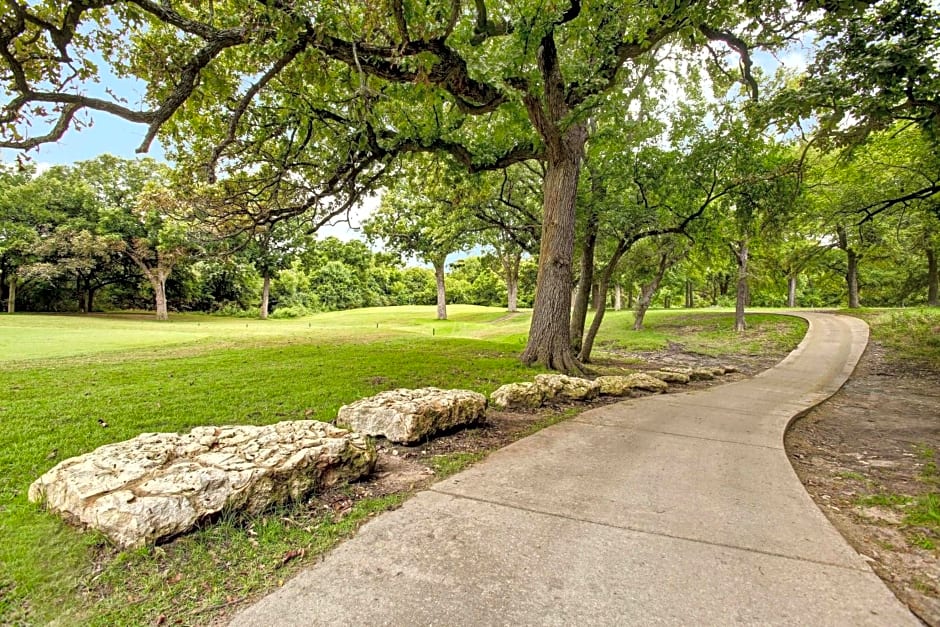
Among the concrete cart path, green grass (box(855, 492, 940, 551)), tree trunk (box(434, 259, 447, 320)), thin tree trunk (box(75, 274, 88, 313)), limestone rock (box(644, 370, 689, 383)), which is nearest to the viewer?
the concrete cart path

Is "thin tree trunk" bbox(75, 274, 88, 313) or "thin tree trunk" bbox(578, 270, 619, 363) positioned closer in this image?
"thin tree trunk" bbox(578, 270, 619, 363)

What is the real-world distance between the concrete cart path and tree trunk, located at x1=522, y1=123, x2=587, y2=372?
4396 mm

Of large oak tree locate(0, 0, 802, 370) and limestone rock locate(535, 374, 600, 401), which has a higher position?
large oak tree locate(0, 0, 802, 370)

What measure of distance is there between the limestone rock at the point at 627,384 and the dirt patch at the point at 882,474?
2172mm

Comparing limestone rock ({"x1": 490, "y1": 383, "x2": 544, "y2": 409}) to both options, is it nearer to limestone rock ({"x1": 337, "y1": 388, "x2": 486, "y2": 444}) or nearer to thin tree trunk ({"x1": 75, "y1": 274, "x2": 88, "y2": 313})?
limestone rock ({"x1": 337, "y1": 388, "x2": 486, "y2": 444})

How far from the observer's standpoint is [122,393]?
218 inches

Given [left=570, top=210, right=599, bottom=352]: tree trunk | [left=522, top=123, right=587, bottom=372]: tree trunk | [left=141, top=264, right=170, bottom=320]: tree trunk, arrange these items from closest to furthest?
[left=522, top=123, right=587, bottom=372]: tree trunk, [left=570, top=210, right=599, bottom=352]: tree trunk, [left=141, top=264, right=170, bottom=320]: tree trunk

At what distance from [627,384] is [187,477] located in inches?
262

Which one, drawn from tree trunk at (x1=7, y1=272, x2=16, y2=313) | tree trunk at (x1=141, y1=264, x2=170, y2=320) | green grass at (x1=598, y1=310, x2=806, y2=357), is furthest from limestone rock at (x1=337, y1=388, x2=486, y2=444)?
tree trunk at (x1=7, y1=272, x2=16, y2=313)

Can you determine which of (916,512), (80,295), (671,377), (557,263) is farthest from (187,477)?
(80,295)

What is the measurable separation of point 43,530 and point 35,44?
6.51 m

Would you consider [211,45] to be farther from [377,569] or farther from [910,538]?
[910,538]

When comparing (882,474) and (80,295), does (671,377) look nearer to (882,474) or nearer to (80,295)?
(882,474)

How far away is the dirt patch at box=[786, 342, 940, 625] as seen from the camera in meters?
2.38
